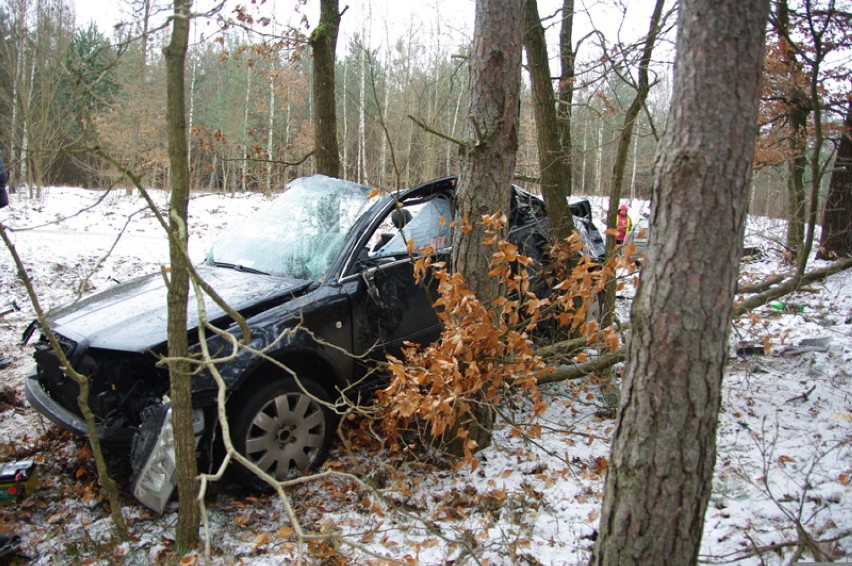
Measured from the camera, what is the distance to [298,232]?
4.23 m

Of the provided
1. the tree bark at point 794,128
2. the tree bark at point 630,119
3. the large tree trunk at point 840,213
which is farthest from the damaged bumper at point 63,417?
the large tree trunk at point 840,213

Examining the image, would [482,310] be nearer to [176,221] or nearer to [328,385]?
[328,385]

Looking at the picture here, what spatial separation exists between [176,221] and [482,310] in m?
1.67

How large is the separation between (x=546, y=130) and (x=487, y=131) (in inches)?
86.4

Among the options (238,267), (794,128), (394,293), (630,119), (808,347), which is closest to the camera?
(394,293)

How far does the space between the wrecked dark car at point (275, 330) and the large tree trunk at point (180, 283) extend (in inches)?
9.3

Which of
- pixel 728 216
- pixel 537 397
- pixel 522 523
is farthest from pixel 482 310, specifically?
pixel 728 216

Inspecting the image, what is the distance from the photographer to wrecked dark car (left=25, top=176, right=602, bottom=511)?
3.15 metres

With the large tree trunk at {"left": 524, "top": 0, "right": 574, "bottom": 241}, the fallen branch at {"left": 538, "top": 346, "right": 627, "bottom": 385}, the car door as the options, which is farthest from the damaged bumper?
the large tree trunk at {"left": 524, "top": 0, "right": 574, "bottom": 241}

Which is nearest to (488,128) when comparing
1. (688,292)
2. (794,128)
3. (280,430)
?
(688,292)

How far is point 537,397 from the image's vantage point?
10.7 ft

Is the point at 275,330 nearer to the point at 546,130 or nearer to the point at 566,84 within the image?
the point at 546,130

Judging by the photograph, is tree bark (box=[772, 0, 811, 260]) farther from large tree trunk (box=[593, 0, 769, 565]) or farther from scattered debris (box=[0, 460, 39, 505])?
scattered debris (box=[0, 460, 39, 505])

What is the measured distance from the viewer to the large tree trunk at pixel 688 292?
1.77 meters
